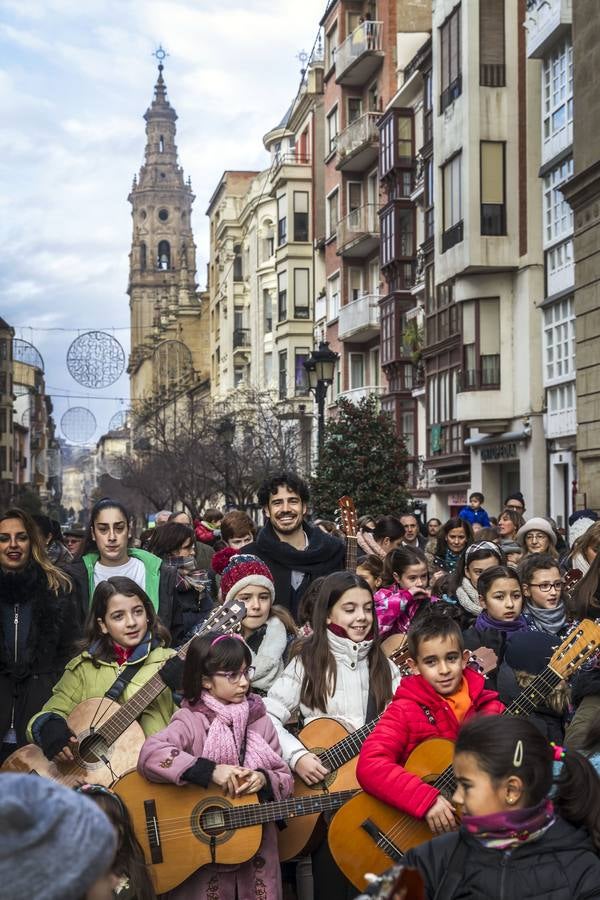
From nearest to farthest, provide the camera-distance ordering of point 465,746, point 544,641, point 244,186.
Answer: point 465,746 < point 544,641 < point 244,186

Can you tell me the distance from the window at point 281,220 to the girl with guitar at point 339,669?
58.7 m

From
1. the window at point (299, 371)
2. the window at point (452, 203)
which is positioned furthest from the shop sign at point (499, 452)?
the window at point (299, 371)

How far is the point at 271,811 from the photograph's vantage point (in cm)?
556

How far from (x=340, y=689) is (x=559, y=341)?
27.4 metres

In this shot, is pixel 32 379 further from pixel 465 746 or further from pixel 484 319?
pixel 465 746

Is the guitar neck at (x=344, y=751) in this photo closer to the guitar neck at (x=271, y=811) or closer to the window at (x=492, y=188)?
the guitar neck at (x=271, y=811)

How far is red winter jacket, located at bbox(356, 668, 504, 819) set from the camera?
5.05 meters

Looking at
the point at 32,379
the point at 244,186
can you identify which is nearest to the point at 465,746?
the point at 244,186

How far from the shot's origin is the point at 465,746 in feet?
13.1

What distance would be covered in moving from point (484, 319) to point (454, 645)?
31.0 meters

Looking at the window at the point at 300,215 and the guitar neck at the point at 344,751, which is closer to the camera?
the guitar neck at the point at 344,751

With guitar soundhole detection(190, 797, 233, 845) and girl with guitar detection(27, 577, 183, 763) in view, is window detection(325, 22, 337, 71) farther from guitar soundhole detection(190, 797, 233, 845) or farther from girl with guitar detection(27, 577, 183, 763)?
guitar soundhole detection(190, 797, 233, 845)

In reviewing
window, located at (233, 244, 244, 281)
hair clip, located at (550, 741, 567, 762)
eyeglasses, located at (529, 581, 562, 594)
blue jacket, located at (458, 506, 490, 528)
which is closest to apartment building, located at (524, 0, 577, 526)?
blue jacket, located at (458, 506, 490, 528)

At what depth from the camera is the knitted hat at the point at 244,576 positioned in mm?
7387
